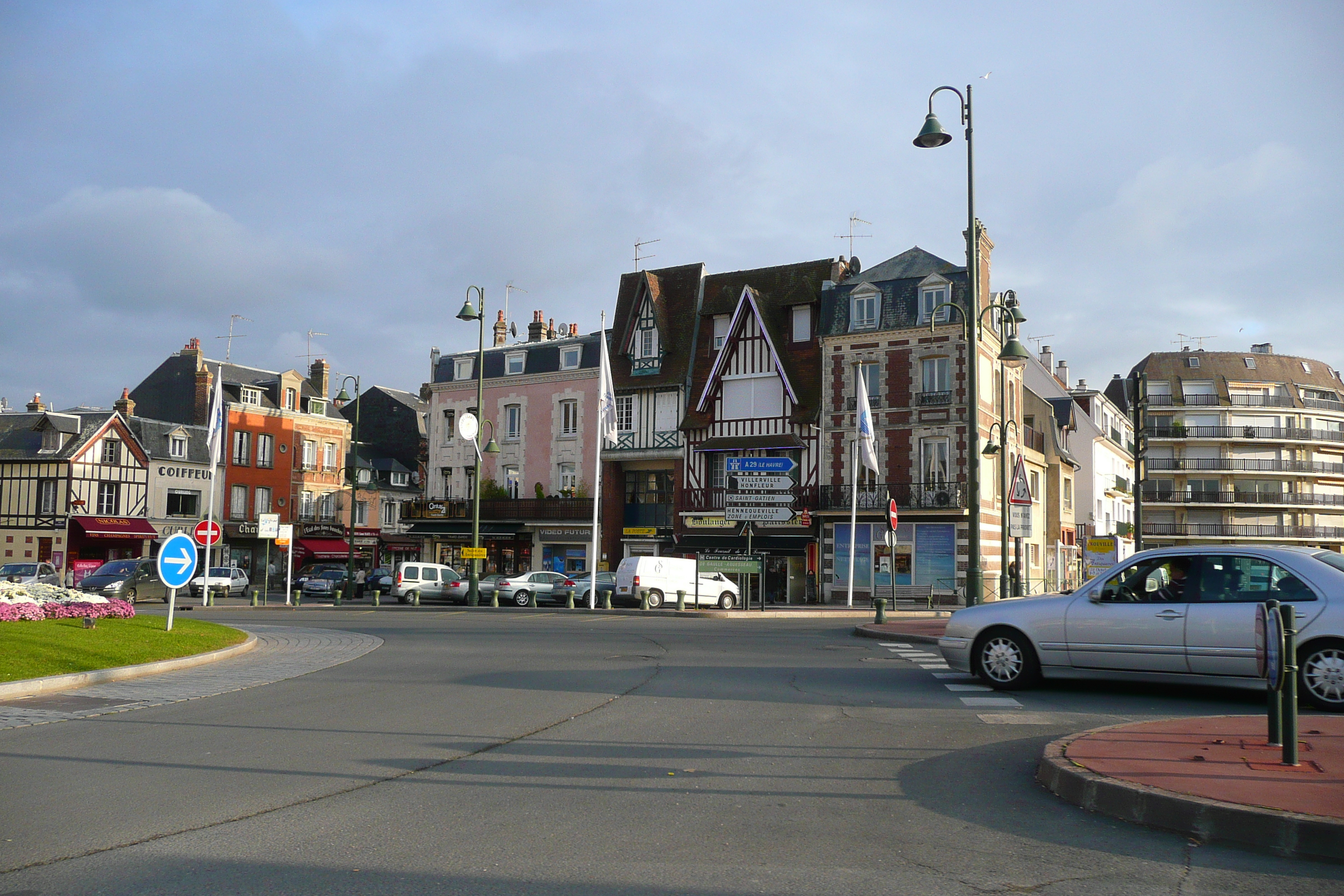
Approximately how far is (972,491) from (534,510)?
29525mm

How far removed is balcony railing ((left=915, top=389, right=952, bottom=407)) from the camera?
3747cm

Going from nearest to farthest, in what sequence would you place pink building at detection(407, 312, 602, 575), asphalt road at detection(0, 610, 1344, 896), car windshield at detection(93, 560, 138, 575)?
asphalt road at detection(0, 610, 1344, 896) → car windshield at detection(93, 560, 138, 575) → pink building at detection(407, 312, 602, 575)

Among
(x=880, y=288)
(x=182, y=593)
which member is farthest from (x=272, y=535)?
(x=880, y=288)

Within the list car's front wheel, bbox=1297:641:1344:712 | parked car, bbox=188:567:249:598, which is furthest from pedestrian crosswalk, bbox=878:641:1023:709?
parked car, bbox=188:567:249:598

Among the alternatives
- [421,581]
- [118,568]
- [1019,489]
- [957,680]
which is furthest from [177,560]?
[118,568]

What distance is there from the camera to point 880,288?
3959 cm

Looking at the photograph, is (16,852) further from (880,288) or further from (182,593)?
(182,593)

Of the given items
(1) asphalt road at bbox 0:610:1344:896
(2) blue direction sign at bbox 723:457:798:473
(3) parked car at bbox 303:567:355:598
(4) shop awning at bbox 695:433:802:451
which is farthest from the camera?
(3) parked car at bbox 303:567:355:598

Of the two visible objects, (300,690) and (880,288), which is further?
(880,288)

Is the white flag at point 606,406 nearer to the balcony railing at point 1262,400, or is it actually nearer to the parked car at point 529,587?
the parked car at point 529,587

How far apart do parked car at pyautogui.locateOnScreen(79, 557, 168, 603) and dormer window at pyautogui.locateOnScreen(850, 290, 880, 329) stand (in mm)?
26288

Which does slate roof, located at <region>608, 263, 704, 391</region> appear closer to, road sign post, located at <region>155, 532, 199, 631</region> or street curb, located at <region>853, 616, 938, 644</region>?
street curb, located at <region>853, 616, 938, 644</region>

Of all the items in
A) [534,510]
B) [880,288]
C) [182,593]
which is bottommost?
[182,593]

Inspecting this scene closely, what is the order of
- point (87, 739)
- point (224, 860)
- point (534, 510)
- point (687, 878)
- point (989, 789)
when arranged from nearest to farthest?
point (687, 878) < point (224, 860) < point (989, 789) < point (87, 739) < point (534, 510)
